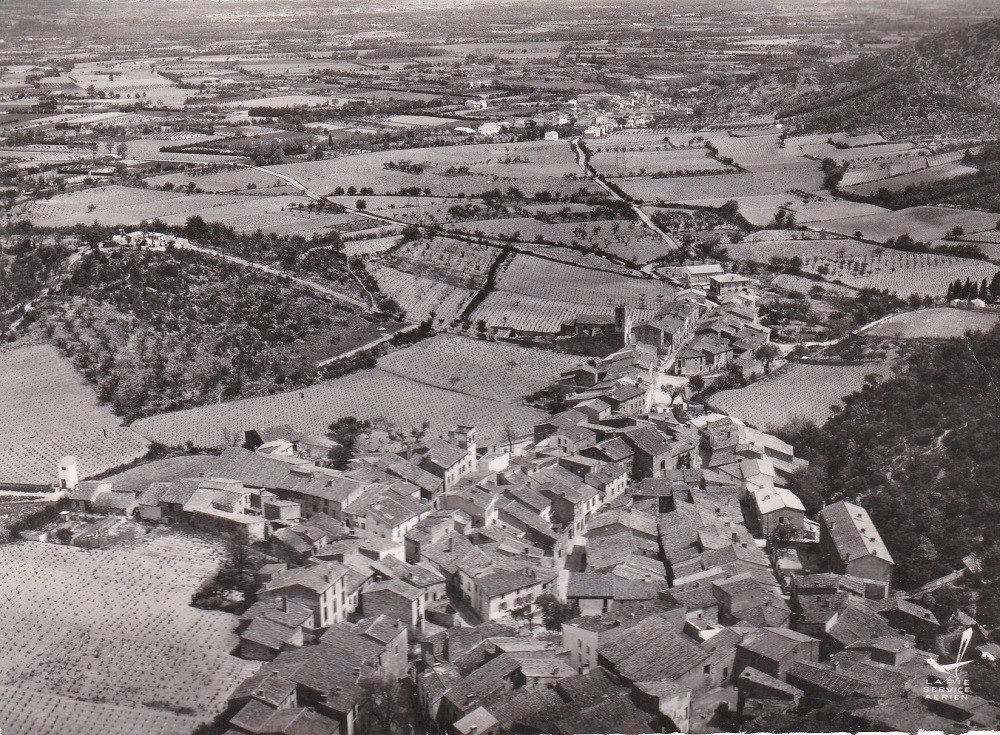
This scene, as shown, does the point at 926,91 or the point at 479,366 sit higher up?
the point at 926,91

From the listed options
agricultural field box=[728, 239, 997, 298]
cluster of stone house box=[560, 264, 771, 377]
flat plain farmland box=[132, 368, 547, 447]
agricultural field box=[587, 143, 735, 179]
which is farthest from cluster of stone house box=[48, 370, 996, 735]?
agricultural field box=[587, 143, 735, 179]

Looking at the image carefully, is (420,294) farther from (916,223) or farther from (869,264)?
(916,223)

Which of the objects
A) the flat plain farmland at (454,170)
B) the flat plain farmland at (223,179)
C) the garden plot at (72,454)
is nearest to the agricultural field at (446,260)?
the flat plain farmland at (454,170)

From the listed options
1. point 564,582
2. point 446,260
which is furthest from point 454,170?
point 564,582

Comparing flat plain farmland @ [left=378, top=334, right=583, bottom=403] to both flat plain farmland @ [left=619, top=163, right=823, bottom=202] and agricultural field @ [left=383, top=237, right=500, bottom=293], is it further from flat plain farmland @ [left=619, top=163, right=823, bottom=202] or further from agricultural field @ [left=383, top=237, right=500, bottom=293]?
flat plain farmland @ [left=619, top=163, right=823, bottom=202]

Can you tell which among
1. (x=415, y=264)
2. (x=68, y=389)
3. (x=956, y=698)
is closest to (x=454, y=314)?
(x=415, y=264)

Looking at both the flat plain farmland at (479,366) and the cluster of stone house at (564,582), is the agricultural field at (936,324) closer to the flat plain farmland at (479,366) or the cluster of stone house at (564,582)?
the cluster of stone house at (564,582)
